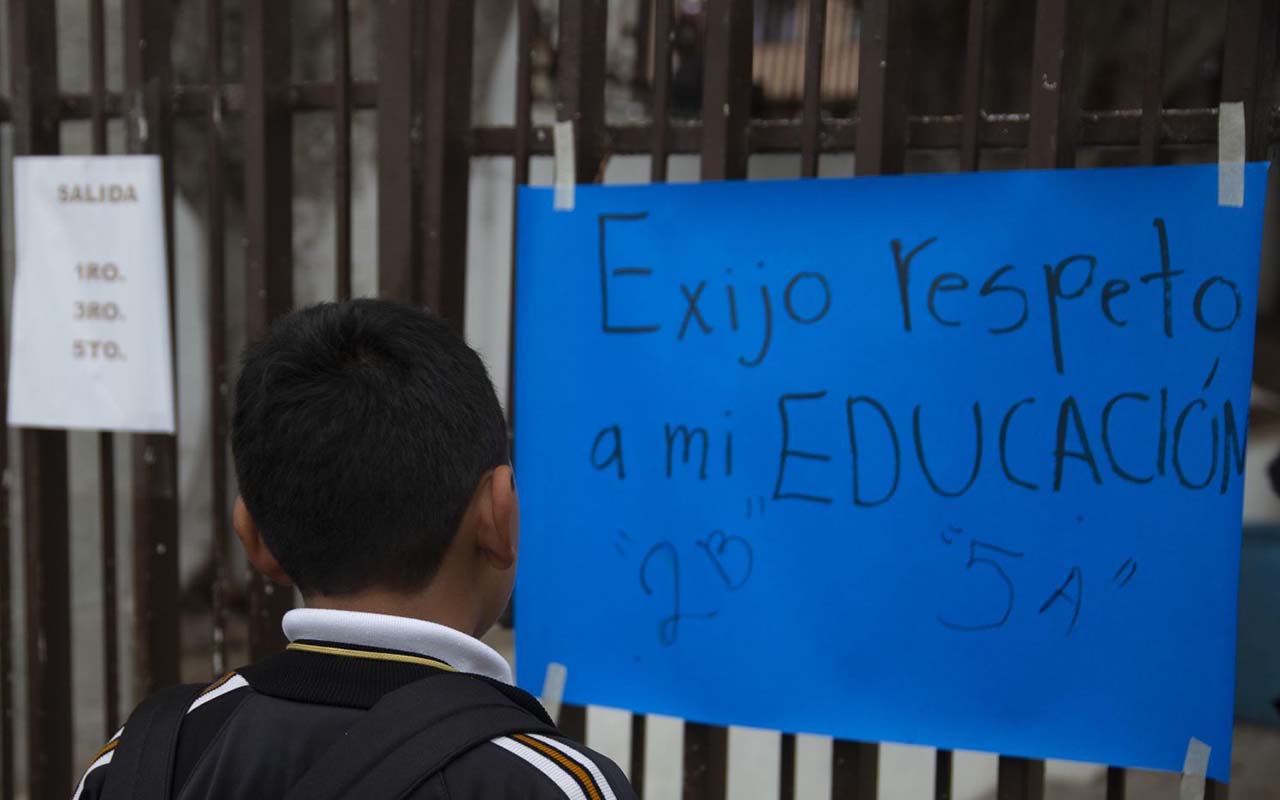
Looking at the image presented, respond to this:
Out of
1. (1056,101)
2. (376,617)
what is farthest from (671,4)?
(376,617)

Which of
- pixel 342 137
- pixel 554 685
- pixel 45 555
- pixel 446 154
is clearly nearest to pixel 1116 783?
pixel 554 685

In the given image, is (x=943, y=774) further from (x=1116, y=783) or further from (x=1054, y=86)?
(x=1054, y=86)

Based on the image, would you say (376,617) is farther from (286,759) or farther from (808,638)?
(808,638)

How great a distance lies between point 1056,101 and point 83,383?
1.83 meters

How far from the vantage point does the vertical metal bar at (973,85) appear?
1.76 m

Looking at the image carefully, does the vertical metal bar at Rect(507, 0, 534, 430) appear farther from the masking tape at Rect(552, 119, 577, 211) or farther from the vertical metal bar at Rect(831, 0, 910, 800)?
the vertical metal bar at Rect(831, 0, 910, 800)

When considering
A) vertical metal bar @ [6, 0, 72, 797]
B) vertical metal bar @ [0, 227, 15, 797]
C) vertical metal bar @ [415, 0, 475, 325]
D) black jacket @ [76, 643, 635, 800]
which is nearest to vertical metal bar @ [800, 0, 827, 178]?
vertical metal bar @ [415, 0, 475, 325]

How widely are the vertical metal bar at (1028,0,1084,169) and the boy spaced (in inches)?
37.9

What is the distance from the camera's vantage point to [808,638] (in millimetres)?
1876

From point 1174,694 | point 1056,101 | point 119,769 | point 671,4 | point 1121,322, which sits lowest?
point 1174,694

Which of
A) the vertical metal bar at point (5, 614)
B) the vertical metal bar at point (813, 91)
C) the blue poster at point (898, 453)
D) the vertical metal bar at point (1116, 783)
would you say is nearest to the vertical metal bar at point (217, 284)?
the vertical metal bar at point (5, 614)

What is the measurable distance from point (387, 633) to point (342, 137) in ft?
4.47

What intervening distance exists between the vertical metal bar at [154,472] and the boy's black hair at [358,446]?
139 cm

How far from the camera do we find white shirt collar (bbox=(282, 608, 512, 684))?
3.49 ft
